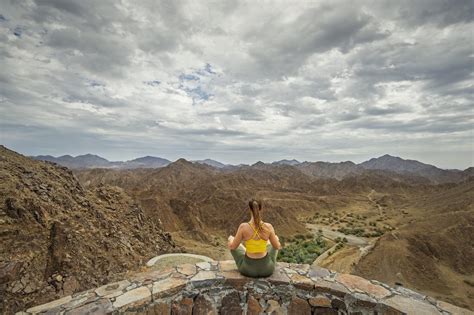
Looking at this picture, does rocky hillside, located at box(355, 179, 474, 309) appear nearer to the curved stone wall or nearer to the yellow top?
the curved stone wall

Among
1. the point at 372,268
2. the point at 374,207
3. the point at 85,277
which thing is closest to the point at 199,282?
the point at 85,277

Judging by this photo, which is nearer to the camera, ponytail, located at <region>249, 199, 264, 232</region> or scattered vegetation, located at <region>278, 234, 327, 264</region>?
ponytail, located at <region>249, 199, 264, 232</region>

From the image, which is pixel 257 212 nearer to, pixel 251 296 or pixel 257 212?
pixel 257 212

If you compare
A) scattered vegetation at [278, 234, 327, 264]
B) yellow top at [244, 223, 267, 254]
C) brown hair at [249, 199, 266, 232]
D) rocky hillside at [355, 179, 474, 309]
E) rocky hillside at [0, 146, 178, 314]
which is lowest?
scattered vegetation at [278, 234, 327, 264]

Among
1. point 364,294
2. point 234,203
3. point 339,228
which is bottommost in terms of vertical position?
point 339,228

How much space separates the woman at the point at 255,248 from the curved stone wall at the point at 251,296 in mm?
117

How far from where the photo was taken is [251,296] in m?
3.38

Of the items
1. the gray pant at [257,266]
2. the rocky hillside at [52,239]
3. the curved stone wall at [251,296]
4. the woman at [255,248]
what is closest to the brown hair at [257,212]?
the woman at [255,248]

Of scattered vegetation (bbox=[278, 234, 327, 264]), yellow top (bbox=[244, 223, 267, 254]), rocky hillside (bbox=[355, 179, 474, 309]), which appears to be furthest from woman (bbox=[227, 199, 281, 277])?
scattered vegetation (bbox=[278, 234, 327, 264])

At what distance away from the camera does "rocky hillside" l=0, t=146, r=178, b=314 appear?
25.3 ft

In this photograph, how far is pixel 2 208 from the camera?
8938mm

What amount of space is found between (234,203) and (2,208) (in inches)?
1169

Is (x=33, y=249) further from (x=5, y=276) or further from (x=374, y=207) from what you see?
(x=374, y=207)

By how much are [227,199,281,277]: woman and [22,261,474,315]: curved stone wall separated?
117mm
